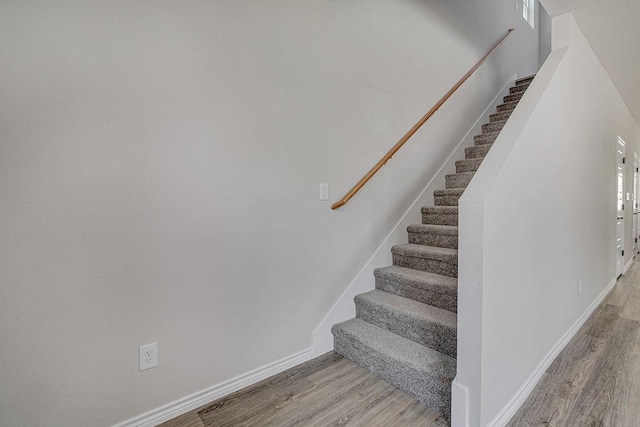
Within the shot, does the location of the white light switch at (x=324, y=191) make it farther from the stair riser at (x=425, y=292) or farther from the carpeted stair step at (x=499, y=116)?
the carpeted stair step at (x=499, y=116)

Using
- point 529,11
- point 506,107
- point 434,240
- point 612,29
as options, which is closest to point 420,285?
point 434,240

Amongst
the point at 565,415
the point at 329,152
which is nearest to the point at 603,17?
the point at 329,152

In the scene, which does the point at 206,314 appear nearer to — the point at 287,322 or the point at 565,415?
the point at 287,322

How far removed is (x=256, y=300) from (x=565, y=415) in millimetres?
1666

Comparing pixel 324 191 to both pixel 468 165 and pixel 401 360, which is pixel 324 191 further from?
pixel 468 165

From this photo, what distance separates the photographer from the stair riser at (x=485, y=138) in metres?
3.48

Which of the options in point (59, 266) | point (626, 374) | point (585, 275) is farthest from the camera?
point (585, 275)

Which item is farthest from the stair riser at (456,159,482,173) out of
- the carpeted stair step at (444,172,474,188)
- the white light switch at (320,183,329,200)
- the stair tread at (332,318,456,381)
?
the stair tread at (332,318,456,381)

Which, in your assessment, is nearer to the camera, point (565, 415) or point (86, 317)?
point (86, 317)

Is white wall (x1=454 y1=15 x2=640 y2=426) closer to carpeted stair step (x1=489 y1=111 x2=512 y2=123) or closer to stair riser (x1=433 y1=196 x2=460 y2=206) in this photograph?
stair riser (x1=433 y1=196 x2=460 y2=206)

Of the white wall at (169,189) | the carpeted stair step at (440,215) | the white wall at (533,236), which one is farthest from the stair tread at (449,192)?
the white wall at (169,189)

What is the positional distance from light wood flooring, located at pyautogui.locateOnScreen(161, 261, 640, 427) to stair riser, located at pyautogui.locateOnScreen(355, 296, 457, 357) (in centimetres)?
33

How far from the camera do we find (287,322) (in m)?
1.92

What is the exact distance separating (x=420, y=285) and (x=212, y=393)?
1.46 meters
